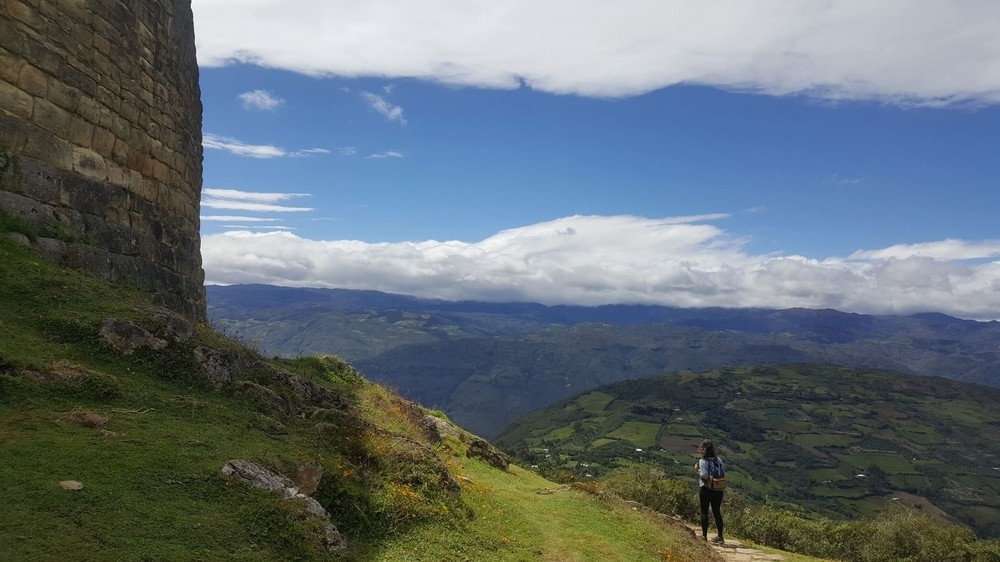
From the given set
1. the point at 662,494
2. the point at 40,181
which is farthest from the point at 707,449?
the point at 40,181

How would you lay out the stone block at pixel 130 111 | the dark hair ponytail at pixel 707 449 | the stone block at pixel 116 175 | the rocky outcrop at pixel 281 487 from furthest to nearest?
the stone block at pixel 130 111 < the dark hair ponytail at pixel 707 449 < the stone block at pixel 116 175 < the rocky outcrop at pixel 281 487

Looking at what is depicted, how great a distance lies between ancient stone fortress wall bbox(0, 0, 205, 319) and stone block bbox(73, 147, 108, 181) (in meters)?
0.03

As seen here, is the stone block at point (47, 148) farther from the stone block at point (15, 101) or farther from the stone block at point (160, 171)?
the stone block at point (160, 171)

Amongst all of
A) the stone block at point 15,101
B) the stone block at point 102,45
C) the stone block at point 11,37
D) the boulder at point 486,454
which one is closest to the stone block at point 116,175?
the stone block at point 15,101

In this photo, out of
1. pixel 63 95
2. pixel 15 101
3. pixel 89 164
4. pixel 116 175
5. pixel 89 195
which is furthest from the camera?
pixel 116 175

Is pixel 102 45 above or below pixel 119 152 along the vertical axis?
above

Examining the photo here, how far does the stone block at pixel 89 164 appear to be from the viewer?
14828 mm

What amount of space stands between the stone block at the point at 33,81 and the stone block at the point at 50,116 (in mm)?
201

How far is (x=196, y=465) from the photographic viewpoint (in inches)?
351

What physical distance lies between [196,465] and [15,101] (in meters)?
10.7

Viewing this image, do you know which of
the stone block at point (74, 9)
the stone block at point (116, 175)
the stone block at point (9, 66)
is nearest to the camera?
the stone block at point (9, 66)

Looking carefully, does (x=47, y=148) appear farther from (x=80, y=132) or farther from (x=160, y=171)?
(x=160, y=171)

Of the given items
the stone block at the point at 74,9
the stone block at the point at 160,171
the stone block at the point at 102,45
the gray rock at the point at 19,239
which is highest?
the stone block at the point at 74,9

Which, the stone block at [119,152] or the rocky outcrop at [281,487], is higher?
the stone block at [119,152]
